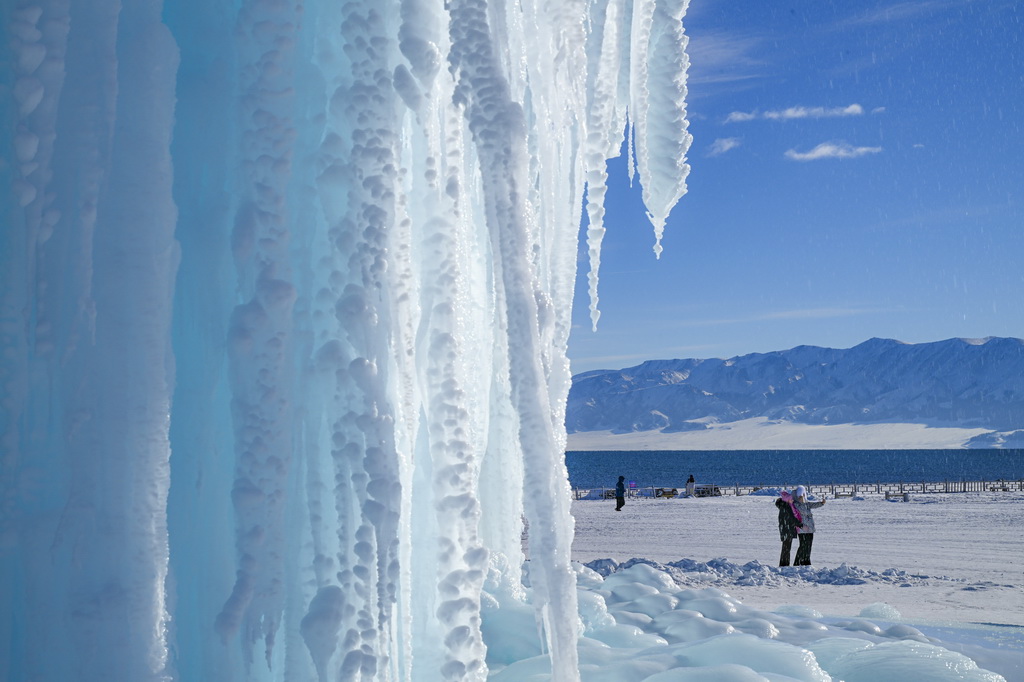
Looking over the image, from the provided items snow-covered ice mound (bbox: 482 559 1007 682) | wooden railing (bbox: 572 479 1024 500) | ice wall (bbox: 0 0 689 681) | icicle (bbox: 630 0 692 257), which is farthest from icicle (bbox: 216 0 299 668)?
wooden railing (bbox: 572 479 1024 500)

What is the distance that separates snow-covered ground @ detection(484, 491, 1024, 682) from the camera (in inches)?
176

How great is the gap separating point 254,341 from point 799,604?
7611 mm

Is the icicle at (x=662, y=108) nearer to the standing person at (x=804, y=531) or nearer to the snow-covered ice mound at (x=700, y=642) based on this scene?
the snow-covered ice mound at (x=700, y=642)

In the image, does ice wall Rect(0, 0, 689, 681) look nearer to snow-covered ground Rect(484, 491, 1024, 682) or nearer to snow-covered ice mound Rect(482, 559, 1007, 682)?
snow-covered ice mound Rect(482, 559, 1007, 682)

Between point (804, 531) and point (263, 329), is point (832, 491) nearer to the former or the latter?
point (804, 531)

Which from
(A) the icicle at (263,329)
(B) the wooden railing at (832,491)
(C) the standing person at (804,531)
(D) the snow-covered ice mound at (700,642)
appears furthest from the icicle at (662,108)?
(B) the wooden railing at (832,491)

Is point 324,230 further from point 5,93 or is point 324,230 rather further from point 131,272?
point 5,93

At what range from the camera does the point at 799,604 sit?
Answer: 832 cm

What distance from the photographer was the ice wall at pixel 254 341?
2066mm

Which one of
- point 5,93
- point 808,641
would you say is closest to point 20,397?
point 5,93

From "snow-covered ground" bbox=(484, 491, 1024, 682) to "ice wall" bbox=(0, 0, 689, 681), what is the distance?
2.09 m

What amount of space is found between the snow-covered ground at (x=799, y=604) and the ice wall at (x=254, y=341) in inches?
82.5

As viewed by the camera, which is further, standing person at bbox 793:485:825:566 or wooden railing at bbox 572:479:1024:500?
wooden railing at bbox 572:479:1024:500

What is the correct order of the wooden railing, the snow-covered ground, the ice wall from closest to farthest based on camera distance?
1. the ice wall
2. the snow-covered ground
3. the wooden railing
